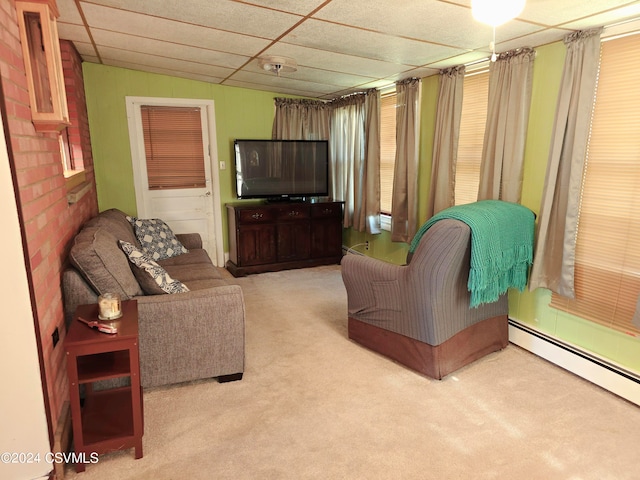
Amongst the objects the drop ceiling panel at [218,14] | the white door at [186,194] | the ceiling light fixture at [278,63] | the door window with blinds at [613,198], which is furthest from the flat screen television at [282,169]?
the door window with blinds at [613,198]

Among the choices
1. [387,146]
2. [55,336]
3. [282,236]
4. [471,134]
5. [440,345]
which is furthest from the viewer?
[282,236]

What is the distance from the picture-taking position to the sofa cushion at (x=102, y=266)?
2119 millimetres

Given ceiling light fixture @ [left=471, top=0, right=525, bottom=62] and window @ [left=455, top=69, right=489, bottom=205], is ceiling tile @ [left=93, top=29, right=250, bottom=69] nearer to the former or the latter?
window @ [left=455, top=69, right=489, bottom=205]

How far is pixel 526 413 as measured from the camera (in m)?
2.20

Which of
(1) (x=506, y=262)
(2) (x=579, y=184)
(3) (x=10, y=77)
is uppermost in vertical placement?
(3) (x=10, y=77)

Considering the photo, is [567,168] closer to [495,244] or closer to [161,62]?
[495,244]

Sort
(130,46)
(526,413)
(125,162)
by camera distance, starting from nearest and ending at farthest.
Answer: (526,413) < (130,46) < (125,162)

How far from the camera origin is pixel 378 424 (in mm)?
2115

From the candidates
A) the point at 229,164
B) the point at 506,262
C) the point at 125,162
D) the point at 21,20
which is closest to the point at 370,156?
the point at 229,164

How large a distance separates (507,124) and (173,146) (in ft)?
11.7

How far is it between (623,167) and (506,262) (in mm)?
820

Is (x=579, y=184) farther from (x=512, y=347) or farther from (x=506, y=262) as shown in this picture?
(x=512, y=347)

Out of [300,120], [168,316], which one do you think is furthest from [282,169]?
[168,316]

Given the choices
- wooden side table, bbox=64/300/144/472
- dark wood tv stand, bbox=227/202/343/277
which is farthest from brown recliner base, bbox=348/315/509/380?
dark wood tv stand, bbox=227/202/343/277
